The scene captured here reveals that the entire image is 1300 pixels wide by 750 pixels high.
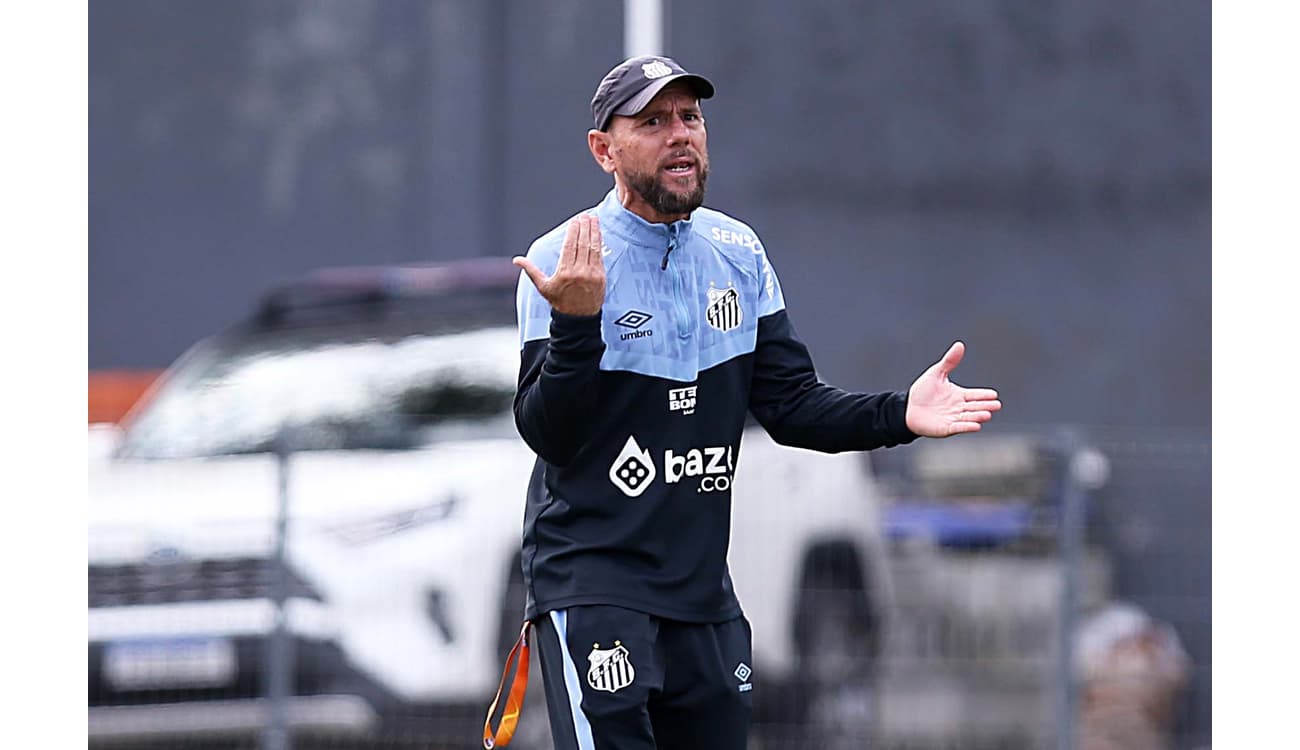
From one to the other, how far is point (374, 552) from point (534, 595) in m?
3.54

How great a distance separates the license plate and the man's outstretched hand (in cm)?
451

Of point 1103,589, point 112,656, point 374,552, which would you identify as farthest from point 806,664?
point 112,656

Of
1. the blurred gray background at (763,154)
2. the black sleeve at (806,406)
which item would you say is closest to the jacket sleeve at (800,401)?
the black sleeve at (806,406)

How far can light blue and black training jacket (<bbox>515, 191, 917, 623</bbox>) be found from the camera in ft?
16.4

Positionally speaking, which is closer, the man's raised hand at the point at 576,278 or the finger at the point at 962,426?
the man's raised hand at the point at 576,278

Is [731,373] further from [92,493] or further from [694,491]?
[92,493]

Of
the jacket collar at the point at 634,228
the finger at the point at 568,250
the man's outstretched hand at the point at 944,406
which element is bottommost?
the man's outstretched hand at the point at 944,406

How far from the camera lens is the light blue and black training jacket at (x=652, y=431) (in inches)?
196

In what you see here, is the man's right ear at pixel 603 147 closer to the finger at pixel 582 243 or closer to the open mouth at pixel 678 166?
the open mouth at pixel 678 166

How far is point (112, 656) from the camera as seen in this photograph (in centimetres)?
863

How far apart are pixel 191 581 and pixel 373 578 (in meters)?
0.80

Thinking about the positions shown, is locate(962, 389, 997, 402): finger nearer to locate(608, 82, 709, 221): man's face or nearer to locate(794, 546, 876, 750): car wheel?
locate(608, 82, 709, 221): man's face

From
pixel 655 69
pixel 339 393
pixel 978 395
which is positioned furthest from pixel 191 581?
pixel 978 395

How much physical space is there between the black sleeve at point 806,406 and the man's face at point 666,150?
18.5 inches
